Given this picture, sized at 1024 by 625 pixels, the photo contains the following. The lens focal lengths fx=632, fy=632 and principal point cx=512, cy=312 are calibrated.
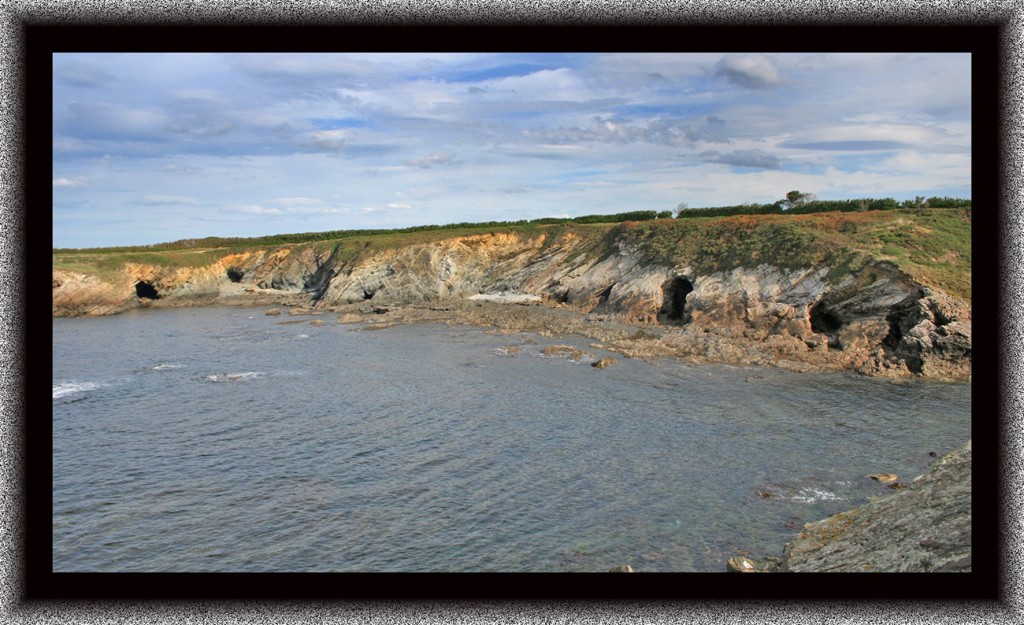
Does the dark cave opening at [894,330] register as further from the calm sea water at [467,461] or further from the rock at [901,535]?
the rock at [901,535]

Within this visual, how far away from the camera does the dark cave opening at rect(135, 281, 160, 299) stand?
8153cm

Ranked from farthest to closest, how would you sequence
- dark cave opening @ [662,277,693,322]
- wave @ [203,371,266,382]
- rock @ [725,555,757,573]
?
dark cave opening @ [662,277,693,322]
wave @ [203,371,266,382]
rock @ [725,555,757,573]

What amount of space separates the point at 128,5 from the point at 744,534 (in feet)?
51.8

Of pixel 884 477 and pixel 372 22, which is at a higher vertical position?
pixel 372 22

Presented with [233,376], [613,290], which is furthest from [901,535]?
[613,290]

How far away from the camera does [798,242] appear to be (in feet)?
151

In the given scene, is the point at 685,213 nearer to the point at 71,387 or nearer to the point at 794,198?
the point at 794,198

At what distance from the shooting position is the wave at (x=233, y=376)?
3544 centimetres

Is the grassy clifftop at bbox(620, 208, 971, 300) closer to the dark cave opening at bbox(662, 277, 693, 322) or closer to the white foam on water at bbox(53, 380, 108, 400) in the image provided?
the dark cave opening at bbox(662, 277, 693, 322)

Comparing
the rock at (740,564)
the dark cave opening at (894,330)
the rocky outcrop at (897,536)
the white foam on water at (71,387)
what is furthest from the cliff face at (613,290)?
the white foam on water at (71,387)

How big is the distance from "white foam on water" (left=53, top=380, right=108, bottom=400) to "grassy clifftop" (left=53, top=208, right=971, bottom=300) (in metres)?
41.9

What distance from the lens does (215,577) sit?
415cm

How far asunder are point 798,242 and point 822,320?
847 centimetres

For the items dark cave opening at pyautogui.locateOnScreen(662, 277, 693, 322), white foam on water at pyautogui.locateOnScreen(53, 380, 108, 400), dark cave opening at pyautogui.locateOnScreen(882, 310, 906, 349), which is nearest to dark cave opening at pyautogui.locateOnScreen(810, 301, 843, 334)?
dark cave opening at pyautogui.locateOnScreen(882, 310, 906, 349)
